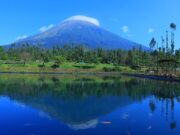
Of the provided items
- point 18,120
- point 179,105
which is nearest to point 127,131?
point 18,120

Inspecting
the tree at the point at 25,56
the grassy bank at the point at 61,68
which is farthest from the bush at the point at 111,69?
the tree at the point at 25,56

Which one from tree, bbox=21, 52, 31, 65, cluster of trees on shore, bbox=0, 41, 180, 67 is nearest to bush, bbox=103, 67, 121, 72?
cluster of trees on shore, bbox=0, 41, 180, 67

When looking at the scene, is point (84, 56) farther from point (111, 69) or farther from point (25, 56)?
point (25, 56)

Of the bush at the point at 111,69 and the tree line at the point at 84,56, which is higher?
the tree line at the point at 84,56

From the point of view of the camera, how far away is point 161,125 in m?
16.5

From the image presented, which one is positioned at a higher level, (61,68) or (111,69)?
(61,68)

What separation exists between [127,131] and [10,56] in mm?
112015

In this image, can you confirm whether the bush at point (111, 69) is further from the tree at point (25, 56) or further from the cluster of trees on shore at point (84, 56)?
the tree at point (25, 56)

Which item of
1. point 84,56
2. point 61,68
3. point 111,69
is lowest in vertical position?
point 111,69

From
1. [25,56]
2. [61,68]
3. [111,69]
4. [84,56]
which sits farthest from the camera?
[84,56]

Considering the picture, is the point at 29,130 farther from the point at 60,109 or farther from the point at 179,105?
the point at 179,105

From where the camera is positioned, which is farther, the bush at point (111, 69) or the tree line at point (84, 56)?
the tree line at point (84, 56)

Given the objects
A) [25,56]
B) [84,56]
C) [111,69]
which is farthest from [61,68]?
[25,56]

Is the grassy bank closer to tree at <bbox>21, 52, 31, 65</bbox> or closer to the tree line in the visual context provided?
the tree line
